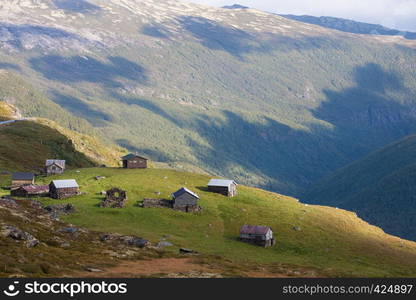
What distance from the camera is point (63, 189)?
12725 centimetres

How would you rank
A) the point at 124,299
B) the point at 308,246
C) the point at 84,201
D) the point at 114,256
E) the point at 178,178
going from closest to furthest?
the point at 124,299 → the point at 114,256 → the point at 308,246 → the point at 84,201 → the point at 178,178

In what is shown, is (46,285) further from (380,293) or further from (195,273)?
(380,293)

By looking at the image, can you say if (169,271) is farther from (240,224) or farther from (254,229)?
(240,224)

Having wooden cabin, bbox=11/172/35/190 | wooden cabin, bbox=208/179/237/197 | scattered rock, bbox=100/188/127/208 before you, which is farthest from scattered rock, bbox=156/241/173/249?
wooden cabin, bbox=11/172/35/190

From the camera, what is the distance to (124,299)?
50.0m

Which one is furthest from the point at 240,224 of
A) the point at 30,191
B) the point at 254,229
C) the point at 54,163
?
the point at 54,163

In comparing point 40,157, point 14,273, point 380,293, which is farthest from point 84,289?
point 40,157

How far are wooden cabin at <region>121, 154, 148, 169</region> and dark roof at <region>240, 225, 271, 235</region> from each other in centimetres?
6378

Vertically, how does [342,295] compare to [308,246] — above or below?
above

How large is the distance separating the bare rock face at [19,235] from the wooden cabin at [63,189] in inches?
1825

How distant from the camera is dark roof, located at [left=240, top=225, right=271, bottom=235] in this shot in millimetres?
113125

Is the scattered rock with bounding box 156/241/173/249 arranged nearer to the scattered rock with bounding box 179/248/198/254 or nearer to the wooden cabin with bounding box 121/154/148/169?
the scattered rock with bounding box 179/248/198/254

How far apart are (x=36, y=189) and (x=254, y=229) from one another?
5411 centimetres

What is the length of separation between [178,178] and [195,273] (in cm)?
8479
